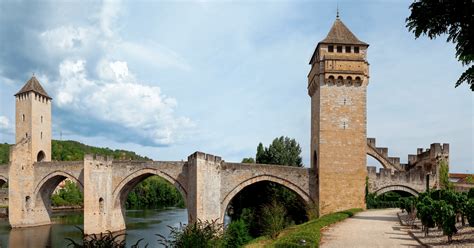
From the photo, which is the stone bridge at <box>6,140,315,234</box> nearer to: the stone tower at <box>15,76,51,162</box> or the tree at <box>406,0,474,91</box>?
the stone tower at <box>15,76,51,162</box>

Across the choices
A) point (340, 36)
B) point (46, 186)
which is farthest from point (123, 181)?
point (340, 36)

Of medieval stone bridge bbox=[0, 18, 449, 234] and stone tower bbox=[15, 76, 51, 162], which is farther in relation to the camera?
stone tower bbox=[15, 76, 51, 162]

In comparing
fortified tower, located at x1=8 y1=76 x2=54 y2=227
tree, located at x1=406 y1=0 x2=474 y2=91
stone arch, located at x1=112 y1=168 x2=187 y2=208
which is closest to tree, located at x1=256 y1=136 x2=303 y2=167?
stone arch, located at x1=112 y1=168 x2=187 y2=208

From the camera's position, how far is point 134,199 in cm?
5806

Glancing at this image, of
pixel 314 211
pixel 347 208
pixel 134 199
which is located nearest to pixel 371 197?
pixel 347 208

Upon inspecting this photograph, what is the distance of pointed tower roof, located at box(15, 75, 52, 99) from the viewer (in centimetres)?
3562

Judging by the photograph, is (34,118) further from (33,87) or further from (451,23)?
(451,23)

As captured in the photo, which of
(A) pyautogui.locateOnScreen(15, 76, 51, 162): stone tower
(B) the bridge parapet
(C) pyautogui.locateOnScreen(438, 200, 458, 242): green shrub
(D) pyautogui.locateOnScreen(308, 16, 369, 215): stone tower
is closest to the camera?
(C) pyautogui.locateOnScreen(438, 200, 458, 242): green shrub

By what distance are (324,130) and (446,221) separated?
14.1 m

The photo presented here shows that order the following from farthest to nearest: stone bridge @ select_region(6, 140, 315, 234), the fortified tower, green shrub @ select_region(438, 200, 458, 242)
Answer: the fortified tower → stone bridge @ select_region(6, 140, 315, 234) → green shrub @ select_region(438, 200, 458, 242)

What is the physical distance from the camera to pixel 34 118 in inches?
1396

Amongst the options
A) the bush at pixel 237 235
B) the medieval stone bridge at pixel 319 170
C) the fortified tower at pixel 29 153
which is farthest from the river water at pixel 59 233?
the bush at pixel 237 235

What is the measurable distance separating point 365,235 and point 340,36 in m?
16.0

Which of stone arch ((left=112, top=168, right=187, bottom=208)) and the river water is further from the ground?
stone arch ((left=112, top=168, right=187, bottom=208))
